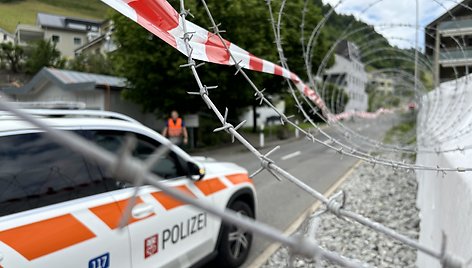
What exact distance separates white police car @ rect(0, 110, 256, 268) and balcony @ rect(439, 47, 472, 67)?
2357mm

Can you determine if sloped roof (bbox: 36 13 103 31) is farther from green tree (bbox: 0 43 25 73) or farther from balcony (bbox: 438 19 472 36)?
balcony (bbox: 438 19 472 36)

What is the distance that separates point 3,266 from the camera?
A: 1984 millimetres

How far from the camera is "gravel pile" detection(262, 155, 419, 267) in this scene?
4.14m

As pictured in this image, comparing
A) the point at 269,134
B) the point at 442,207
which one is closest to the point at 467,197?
the point at 442,207

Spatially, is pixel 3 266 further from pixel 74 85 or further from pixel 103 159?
pixel 74 85

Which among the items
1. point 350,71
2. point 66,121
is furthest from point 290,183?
point 66,121

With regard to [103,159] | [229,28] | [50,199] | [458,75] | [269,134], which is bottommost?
[269,134]

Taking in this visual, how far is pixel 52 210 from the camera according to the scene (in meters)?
2.36

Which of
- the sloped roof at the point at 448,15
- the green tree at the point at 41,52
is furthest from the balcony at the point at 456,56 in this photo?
the green tree at the point at 41,52

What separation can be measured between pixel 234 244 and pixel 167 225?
1236 millimetres

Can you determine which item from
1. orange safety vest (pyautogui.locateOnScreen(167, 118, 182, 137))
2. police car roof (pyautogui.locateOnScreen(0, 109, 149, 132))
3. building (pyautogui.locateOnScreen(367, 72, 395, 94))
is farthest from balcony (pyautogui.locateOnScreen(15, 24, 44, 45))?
building (pyautogui.locateOnScreen(367, 72, 395, 94))

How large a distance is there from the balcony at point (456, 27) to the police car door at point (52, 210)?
10.4 feet

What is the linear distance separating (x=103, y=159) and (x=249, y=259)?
159 inches

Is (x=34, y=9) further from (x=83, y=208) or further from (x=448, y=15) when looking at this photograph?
(x=448, y=15)
